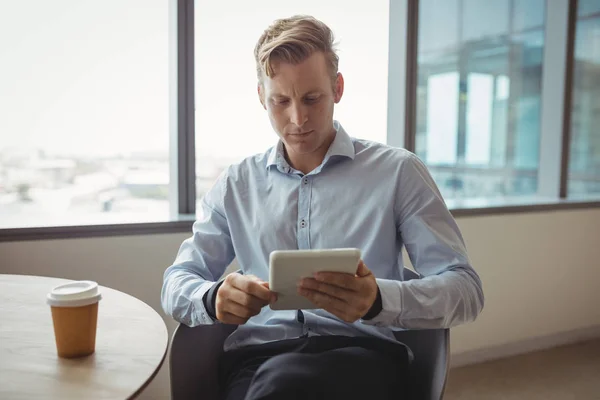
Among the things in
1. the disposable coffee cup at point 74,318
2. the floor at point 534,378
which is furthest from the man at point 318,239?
the floor at point 534,378

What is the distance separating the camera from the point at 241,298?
109 centimetres

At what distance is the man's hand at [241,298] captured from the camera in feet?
3.47

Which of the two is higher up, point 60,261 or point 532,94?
point 532,94

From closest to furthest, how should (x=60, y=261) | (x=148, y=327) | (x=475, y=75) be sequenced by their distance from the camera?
1. (x=148, y=327)
2. (x=60, y=261)
3. (x=475, y=75)

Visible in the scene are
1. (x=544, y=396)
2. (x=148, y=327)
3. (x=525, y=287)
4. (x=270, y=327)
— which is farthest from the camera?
(x=525, y=287)

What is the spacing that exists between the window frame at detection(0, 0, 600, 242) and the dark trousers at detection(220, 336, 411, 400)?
1.02 m

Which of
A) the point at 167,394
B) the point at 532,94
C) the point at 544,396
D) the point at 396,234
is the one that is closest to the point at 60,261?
the point at 167,394

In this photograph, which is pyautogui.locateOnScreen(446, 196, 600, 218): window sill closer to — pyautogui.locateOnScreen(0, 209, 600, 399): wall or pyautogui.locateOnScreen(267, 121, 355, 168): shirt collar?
pyautogui.locateOnScreen(0, 209, 600, 399): wall

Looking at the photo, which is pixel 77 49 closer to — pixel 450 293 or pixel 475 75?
pixel 450 293

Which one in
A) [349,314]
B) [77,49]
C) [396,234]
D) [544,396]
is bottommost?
[544,396]

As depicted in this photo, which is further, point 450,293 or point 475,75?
point 475,75

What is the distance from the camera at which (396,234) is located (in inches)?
53.7

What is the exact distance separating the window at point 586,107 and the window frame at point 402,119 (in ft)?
1.01

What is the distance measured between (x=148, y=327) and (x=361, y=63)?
6.84 ft
